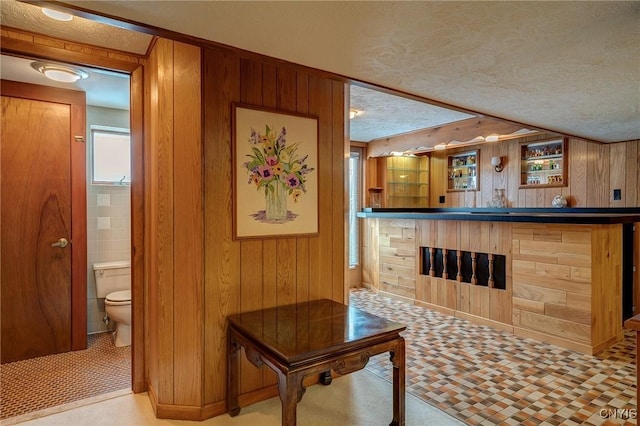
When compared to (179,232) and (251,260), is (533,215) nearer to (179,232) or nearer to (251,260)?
(251,260)

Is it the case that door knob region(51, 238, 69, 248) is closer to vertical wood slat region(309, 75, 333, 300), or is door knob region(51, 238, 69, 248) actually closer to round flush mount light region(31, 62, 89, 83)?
round flush mount light region(31, 62, 89, 83)

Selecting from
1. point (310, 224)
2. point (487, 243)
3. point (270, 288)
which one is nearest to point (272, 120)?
point (310, 224)

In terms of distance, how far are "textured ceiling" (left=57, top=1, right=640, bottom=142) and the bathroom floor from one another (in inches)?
93.5

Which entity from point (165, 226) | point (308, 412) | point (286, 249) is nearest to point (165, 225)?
point (165, 226)

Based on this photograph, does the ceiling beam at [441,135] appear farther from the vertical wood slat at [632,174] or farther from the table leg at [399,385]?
the table leg at [399,385]

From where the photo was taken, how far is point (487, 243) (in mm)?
3838

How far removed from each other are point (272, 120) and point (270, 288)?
111 cm

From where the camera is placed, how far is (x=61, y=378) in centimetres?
264

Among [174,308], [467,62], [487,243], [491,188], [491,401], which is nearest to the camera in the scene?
[467,62]

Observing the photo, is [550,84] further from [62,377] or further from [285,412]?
[62,377]

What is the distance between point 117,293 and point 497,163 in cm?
501

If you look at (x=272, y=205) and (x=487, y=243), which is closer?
(x=272, y=205)

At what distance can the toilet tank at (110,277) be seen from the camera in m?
3.47

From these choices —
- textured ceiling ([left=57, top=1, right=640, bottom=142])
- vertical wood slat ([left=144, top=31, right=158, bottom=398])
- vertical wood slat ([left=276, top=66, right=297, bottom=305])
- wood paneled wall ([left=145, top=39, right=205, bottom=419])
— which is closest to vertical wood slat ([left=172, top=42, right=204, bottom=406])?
wood paneled wall ([left=145, top=39, right=205, bottom=419])
